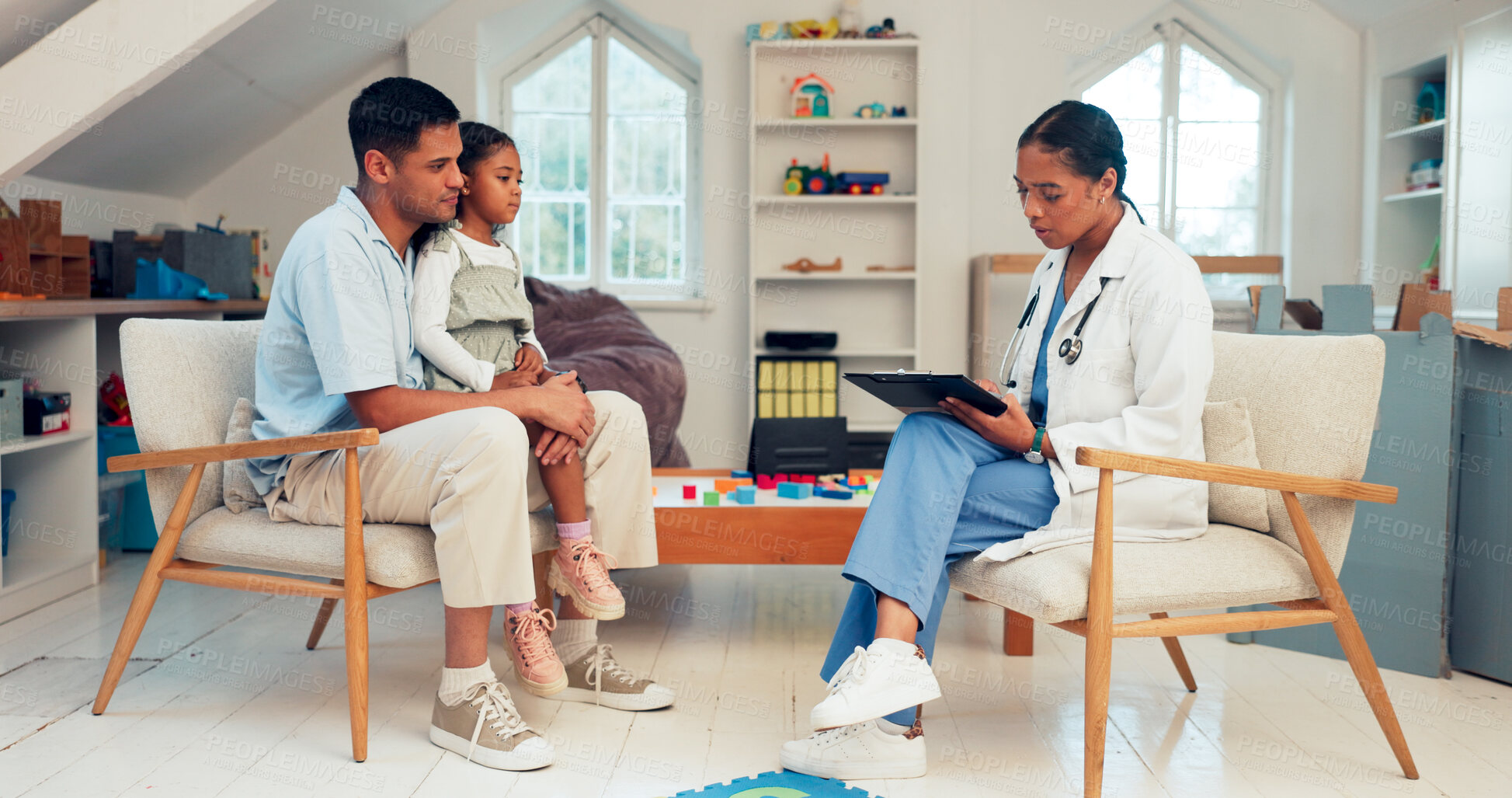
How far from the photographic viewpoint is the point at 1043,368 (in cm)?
190

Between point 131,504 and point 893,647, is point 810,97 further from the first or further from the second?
point 893,647

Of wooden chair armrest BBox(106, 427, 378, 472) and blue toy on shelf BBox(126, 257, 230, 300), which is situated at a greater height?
blue toy on shelf BBox(126, 257, 230, 300)

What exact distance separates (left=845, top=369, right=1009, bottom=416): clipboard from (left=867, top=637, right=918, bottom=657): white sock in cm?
37

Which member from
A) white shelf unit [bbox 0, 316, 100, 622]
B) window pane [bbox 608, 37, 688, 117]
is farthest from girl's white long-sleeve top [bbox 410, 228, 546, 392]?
window pane [bbox 608, 37, 688, 117]

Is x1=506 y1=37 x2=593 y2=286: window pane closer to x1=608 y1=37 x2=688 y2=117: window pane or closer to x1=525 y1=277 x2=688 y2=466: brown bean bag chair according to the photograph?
x1=608 y1=37 x2=688 y2=117: window pane

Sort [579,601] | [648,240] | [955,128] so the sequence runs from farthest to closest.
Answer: [648,240] < [955,128] < [579,601]

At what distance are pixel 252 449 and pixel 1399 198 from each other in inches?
181

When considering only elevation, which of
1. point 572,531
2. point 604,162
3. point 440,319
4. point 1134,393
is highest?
point 604,162

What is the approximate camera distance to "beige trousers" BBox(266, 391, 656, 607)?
5.47 feet

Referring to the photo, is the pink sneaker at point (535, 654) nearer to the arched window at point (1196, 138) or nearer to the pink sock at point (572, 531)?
the pink sock at point (572, 531)

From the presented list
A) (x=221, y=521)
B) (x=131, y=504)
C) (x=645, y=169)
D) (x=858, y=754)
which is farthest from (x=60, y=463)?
(x=645, y=169)

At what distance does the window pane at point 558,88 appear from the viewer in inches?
203

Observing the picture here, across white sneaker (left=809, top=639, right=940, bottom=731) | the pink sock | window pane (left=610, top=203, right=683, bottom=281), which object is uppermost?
window pane (left=610, top=203, right=683, bottom=281)

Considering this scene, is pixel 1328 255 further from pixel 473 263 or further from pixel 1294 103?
pixel 473 263
